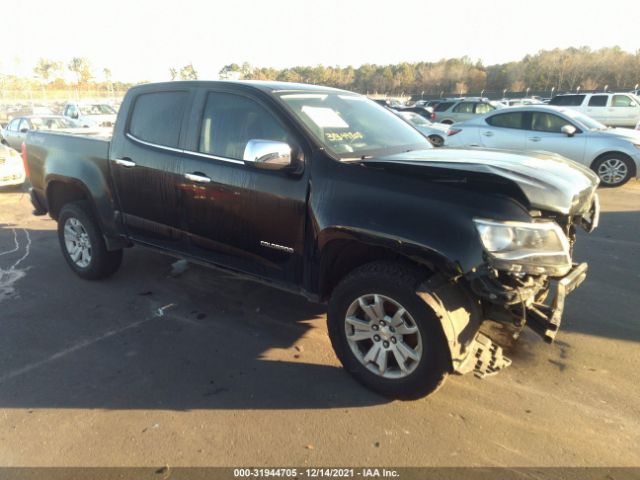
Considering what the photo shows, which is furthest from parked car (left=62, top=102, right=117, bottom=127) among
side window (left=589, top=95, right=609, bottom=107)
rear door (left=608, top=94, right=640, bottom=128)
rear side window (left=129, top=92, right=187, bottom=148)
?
rear door (left=608, top=94, right=640, bottom=128)

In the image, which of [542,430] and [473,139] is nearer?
[542,430]

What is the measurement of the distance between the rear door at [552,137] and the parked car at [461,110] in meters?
9.15

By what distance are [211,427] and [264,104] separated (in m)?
2.18

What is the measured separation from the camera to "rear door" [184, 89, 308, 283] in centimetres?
318

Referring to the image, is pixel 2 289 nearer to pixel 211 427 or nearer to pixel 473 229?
pixel 211 427

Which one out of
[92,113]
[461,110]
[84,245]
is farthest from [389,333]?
[92,113]

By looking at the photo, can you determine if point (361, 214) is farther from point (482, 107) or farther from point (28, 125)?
point (482, 107)

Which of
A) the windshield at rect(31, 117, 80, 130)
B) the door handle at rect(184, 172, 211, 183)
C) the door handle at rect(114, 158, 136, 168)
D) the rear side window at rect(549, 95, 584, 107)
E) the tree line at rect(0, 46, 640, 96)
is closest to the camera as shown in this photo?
the door handle at rect(184, 172, 211, 183)

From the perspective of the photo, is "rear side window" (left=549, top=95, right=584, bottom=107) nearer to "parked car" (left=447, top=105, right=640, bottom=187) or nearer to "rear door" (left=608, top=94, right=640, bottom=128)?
"rear door" (left=608, top=94, right=640, bottom=128)

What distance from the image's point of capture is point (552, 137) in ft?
32.9

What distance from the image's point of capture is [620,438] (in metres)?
2.58

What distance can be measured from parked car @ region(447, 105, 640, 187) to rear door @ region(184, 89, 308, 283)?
7.72 metres

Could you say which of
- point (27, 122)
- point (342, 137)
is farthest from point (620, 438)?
point (27, 122)

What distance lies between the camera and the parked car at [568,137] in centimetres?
952
